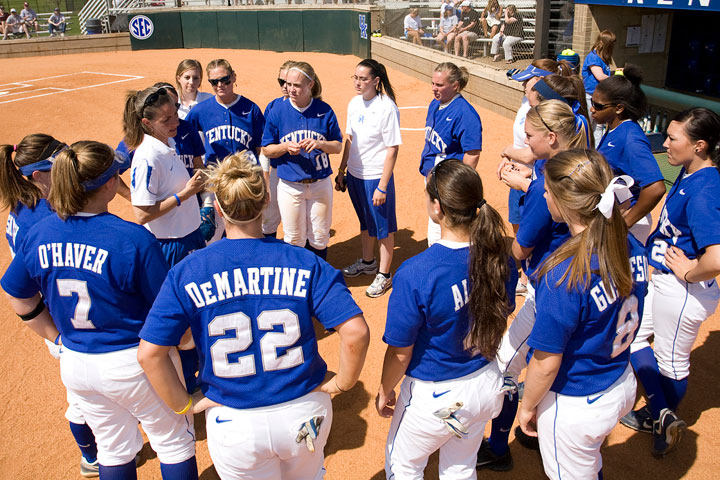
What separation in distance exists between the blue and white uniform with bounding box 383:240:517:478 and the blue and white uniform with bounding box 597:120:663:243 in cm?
181

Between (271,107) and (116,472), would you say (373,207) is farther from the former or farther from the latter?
(116,472)

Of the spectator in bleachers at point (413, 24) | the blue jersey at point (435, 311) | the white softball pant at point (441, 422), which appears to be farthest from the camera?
the spectator in bleachers at point (413, 24)

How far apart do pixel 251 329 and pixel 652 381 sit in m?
2.70

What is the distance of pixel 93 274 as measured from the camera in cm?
272

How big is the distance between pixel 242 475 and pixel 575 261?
169 cm

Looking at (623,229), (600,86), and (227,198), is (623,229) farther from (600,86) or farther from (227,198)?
(600,86)

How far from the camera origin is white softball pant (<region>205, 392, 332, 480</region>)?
2.40 m

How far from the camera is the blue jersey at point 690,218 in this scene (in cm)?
334

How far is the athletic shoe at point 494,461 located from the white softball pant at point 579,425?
87 cm

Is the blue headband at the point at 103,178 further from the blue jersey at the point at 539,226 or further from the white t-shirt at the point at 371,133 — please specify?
the white t-shirt at the point at 371,133

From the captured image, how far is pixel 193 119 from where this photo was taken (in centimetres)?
537

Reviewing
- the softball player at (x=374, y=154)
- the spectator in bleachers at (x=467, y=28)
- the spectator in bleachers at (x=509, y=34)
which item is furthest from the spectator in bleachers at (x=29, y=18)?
the softball player at (x=374, y=154)

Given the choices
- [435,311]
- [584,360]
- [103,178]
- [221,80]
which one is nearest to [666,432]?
[584,360]

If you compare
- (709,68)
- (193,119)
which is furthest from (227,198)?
(709,68)
